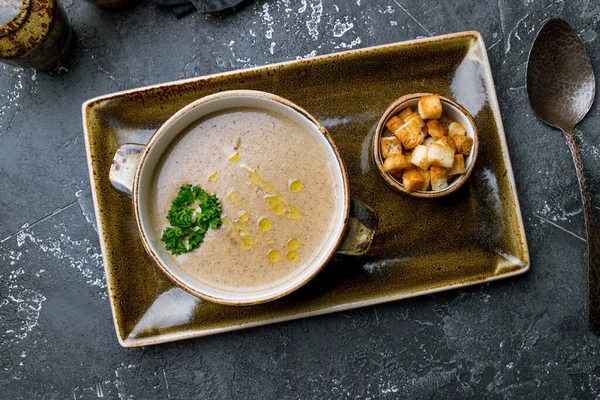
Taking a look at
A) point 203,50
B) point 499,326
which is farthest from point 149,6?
point 499,326

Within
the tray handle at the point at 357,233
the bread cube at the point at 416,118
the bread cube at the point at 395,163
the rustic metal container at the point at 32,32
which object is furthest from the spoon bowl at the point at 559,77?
the rustic metal container at the point at 32,32

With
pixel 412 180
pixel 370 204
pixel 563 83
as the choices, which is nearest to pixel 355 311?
pixel 370 204

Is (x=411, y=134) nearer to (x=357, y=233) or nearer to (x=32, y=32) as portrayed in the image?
(x=357, y=233)

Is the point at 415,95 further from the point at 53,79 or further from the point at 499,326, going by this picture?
the point at 53,79

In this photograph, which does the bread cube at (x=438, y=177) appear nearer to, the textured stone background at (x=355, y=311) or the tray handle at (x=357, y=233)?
the tray handle at (x=357, y=233)

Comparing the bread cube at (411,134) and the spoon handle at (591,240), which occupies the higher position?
the bread cube at (411,134)
